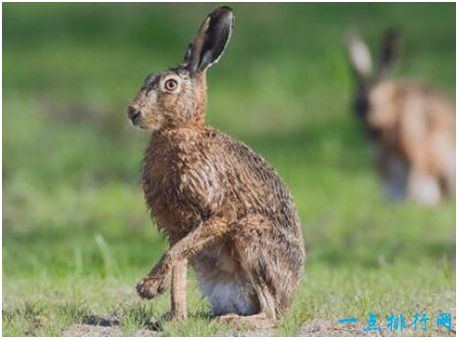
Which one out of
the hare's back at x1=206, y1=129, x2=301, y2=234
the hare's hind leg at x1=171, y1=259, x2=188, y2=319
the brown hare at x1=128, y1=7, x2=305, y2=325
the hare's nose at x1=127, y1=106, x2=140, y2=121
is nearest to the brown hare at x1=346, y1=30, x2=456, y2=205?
the hare's back at x1=206, y1=129, x2=301, y2=234

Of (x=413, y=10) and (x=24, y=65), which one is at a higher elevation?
(x=413, y=10)

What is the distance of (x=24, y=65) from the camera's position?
62.6 ft

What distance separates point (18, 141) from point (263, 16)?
22.3 ft

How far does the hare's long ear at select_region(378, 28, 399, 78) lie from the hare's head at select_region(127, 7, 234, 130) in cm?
779

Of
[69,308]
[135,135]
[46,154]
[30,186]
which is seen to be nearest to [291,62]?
[135,135]

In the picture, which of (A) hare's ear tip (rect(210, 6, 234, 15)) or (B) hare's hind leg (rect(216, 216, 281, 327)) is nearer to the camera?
(B) hare's hind leg (rect(216, 216, 281, 327))

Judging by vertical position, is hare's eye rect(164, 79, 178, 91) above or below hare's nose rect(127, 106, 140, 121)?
above

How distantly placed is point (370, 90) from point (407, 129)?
0.75m

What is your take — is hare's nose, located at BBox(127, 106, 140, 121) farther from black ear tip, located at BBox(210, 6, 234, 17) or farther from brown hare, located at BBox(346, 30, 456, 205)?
brown hare, located at BBox(346, 30, 456, 205)

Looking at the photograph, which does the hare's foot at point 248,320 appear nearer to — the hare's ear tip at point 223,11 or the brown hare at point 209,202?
the brown hare at point 209,202

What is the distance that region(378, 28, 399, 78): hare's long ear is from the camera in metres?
14.7

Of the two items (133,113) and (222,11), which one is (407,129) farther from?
(133,113)

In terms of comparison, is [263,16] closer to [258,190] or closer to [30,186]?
[30,186]

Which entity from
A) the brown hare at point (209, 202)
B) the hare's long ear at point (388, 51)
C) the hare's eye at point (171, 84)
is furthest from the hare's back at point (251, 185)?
the hare's long ear at point (388, 51)
